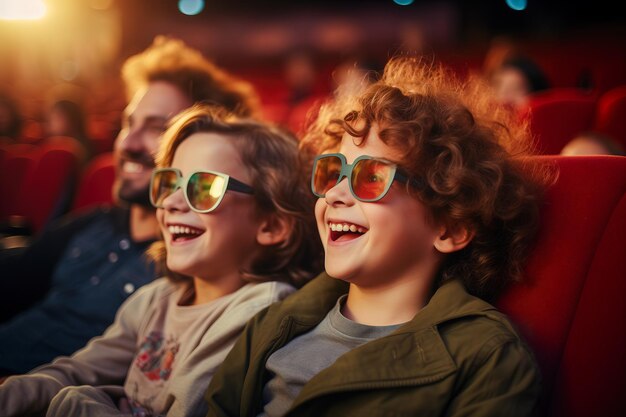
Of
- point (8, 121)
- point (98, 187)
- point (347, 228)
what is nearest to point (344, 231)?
point (347, 228)

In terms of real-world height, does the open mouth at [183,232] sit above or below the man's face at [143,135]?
below

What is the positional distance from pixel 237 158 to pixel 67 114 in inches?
139

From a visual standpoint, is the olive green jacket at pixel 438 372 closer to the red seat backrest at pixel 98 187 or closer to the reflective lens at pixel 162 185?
the reflective lens at pixel 162 185

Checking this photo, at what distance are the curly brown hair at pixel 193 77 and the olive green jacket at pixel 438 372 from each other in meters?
1.12

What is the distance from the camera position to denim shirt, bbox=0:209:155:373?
1.73 meters

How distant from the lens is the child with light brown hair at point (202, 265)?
4.19 feet

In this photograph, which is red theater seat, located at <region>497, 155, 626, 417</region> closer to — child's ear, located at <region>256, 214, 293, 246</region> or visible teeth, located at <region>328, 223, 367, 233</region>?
visible teeth, located at <region>328, 223, 367, 233</region>

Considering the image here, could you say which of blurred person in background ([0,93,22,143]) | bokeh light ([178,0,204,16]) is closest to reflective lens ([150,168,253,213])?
blurred person in background ([0,93,22,143])

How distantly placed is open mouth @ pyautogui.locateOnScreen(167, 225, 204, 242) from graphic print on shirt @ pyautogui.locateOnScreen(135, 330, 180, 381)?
22cm

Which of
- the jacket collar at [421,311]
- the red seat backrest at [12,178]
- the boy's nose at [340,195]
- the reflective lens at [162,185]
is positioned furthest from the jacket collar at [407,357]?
the red seat backrest at [12,178]

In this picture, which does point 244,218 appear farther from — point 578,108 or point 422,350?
point 578,108

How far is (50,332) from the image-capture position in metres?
1.76

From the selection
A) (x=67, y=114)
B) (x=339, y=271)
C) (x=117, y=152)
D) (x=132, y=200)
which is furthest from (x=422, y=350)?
(x=67, y=114)

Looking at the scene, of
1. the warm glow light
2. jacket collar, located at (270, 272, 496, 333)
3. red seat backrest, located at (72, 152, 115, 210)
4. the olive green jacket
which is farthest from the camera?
the warm glow light
